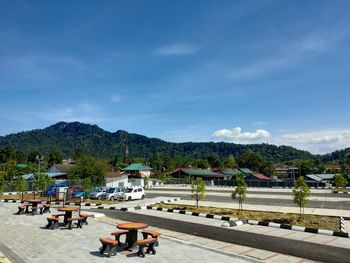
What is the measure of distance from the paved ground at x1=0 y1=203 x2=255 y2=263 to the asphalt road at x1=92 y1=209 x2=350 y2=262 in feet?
7.02

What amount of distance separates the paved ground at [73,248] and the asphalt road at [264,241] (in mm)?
2138

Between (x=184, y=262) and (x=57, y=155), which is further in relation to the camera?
(x=57, y=155)

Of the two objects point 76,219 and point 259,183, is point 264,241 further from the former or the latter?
point 259,183

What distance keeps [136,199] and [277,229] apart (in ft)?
71.5

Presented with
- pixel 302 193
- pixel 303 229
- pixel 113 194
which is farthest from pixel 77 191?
pixel 303 229

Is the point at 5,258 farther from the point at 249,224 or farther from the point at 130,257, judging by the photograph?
the point at 249,224

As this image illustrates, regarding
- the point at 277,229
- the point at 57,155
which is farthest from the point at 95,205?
the point at 57,155

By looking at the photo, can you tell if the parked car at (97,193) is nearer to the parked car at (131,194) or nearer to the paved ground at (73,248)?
the parked car at (131,194)

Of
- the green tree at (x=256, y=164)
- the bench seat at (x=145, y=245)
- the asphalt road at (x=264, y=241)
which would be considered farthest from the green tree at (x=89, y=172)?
the green tree at (x=256, y=164)

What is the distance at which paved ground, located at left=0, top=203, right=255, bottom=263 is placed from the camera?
11.0m

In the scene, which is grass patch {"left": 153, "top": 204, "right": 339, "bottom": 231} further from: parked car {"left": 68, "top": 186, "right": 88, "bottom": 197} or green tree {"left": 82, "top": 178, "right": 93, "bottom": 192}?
parked car {"left": 68, "top": 186, "right": 88, "bottom": 197}

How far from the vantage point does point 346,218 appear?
20.0m

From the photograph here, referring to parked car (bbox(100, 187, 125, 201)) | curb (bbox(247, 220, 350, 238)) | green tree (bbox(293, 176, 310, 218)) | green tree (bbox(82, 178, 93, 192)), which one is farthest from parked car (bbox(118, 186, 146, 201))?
green tree (bbox(293, 176, 310, 218))

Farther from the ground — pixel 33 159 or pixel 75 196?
pixel 33 159
